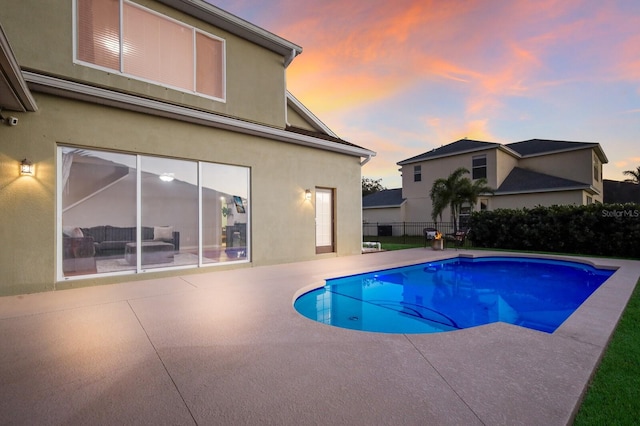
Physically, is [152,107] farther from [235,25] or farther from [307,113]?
[307,113]

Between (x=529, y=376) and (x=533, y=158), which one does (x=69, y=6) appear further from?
(x=533, y=158)

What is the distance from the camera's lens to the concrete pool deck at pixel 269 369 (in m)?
2.12

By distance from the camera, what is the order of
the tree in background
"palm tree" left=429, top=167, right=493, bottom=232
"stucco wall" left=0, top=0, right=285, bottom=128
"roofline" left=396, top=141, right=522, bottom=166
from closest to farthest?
1. "stucco wall" left=0, top=0, right=285, bottom=128
2. "palm tree" left=429, top=167, right=493, bottom=232
3. "roofline" left=396, top=141, right=522, bottom=166
4. the tree in background

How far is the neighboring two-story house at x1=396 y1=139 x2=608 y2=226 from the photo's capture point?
18.1m

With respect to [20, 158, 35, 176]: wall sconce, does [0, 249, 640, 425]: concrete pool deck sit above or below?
below

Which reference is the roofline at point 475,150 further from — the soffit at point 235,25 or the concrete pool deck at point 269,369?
the concrete pool deck at point 269,369

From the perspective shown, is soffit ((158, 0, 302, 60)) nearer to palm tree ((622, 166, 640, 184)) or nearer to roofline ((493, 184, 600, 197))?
roofline ((493, 184, 600, 197))

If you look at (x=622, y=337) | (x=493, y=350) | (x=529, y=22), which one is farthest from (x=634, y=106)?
(x=493, y=350)

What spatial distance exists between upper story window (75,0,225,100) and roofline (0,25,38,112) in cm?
165

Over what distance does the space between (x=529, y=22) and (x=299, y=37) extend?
25.9 ft

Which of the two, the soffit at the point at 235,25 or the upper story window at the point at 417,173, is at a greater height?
the soffit at the point at 235,25

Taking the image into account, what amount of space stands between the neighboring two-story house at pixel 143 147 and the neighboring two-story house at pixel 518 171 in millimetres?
13576

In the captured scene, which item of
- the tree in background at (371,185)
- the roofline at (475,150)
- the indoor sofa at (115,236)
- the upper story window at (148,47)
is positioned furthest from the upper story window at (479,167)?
the tree in background at (371,185)

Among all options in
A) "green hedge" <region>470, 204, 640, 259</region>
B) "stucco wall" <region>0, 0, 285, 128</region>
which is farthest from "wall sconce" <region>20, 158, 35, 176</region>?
"green hedge" <region>470, 204, 640, 259</region>
